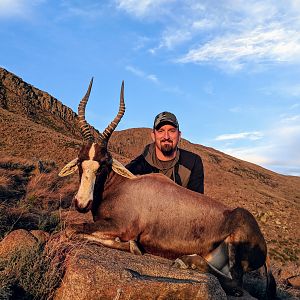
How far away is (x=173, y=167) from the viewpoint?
7574 millimetres

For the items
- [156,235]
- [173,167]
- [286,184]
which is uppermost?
[286,184]

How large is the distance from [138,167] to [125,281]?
4.01 m

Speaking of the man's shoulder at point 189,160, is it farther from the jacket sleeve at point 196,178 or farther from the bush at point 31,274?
the bush at point 31,274

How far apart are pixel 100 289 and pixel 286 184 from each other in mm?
72111

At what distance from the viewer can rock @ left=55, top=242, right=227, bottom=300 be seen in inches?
150

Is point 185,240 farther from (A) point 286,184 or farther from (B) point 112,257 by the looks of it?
(A) point 286,184

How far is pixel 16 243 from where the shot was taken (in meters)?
4.48

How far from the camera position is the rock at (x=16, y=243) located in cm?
437

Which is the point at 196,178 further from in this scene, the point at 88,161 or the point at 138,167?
the point at 88,161

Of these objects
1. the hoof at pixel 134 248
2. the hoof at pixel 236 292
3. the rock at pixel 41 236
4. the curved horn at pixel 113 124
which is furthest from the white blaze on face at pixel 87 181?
the hoof at pixel 236 292

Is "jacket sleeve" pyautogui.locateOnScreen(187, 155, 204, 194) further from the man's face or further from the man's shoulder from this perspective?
the man's face

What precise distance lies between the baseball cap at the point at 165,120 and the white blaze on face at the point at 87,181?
1.99 meters

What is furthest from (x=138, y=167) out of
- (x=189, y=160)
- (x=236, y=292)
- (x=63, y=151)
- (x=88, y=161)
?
(x=63, y=151)

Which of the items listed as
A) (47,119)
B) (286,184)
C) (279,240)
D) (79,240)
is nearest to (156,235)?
(79,240)
